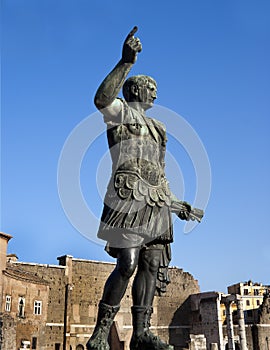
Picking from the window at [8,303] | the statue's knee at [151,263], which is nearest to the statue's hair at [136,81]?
the statue's knee at [151,263]

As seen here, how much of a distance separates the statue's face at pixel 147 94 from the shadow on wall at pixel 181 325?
147 feet

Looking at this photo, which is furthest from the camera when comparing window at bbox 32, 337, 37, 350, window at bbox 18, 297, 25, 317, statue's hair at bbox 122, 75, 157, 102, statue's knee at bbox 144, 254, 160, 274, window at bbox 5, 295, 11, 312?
window at bbox 32, 337, 37, 350

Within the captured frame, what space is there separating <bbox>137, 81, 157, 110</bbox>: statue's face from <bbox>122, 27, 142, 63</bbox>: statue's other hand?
0.47 meters

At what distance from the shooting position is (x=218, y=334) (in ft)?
147

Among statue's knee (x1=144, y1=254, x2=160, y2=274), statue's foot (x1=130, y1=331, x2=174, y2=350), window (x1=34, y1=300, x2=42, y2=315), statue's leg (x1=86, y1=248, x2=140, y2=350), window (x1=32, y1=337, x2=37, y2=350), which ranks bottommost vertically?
window (x1=32, y1=337, x2=37, y2=350)

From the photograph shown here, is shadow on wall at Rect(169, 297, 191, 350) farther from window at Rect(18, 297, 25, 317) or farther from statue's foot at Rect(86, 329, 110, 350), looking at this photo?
statue's foot at Rect(86, 329, 110, 350)

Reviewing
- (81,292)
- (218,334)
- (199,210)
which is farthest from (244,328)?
(199,210)

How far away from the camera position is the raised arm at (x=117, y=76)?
4.13 m

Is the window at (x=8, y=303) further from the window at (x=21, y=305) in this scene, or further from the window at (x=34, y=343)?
the window at (x=34, y=343)

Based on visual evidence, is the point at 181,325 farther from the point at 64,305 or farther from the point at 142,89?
the point at 142,89

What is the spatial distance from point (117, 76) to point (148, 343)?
7.26 feet

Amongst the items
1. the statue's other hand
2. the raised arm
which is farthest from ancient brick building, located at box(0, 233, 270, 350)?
the statue's other hand

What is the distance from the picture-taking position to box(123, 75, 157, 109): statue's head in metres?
4.66

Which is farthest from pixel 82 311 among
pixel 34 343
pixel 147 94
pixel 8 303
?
pixel 147 94
